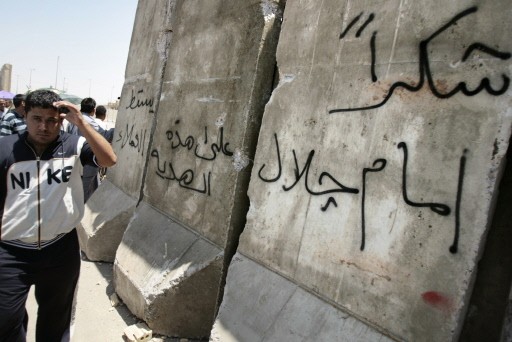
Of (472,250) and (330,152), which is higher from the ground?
(330,152)

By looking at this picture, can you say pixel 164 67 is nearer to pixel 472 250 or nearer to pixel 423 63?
pixel 423 63

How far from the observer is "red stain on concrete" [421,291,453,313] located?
69.6 inches

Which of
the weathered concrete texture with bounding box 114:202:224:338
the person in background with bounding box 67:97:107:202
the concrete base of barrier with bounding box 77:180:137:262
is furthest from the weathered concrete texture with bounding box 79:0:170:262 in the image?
the weathered concrete texture with bounding box 114:202:224:338

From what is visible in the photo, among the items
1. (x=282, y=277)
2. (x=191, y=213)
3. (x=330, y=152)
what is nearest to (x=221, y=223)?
(x=191, y=213)

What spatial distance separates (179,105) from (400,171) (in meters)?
2.73

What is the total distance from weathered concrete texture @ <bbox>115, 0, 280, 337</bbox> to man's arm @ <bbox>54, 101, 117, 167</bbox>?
1.05m

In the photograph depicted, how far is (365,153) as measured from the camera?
7.25 feet

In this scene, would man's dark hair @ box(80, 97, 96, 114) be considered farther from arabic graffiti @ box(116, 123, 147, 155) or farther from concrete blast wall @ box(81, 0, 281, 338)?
concrete blast wall @ box(81, 0, 281, 338)

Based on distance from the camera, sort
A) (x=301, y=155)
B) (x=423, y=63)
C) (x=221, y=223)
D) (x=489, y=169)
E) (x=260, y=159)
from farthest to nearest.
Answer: (x=221, y=223)
(x=260, y=159)
(x=301, y=155)
(x=423, y=63)
(x=489, y=169)

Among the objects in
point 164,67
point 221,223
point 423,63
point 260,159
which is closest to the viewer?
point 423,63

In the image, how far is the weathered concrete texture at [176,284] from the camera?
3.19 m

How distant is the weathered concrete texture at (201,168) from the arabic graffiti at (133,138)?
89cm

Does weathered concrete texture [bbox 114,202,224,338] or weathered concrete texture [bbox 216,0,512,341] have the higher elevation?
weathered concrete texture [bbox 216,0,512,341]

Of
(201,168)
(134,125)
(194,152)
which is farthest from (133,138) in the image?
(201,168)
